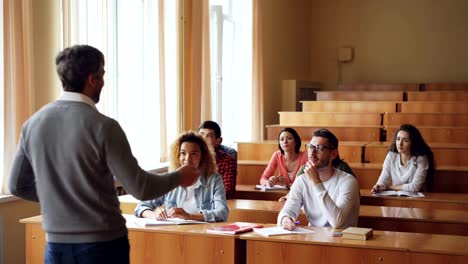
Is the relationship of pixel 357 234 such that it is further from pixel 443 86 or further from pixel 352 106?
pixel 443 86

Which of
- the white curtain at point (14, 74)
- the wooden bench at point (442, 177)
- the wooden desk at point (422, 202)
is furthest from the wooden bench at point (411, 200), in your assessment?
the white curtain at point (14, 74)

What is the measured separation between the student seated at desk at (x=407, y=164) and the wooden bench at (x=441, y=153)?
94 centimetres

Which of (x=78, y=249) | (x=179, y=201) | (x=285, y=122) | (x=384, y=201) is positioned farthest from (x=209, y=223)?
(x=285, y=122)

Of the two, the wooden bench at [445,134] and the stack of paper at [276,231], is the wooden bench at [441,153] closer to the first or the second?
the wooden bench at [445,134]

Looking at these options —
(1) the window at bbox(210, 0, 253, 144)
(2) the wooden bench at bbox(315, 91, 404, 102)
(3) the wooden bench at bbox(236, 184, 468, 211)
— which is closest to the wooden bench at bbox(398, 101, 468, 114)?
(2) the wooden bench at bbox(315, 91, 404, 102)

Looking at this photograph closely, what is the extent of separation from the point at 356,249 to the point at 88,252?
1.49 metres

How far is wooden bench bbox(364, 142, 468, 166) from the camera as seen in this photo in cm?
674

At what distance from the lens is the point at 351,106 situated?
8.97 metres

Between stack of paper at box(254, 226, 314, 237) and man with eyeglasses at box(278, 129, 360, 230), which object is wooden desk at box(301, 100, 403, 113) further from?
stack of paper at box(254, 226, 314, 237)

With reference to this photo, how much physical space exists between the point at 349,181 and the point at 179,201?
3.21 ft

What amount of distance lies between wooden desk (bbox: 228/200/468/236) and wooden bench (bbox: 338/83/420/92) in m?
5.95

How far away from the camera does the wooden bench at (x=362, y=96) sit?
9.49m

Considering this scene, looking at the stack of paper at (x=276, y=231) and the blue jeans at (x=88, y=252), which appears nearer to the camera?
the blue jeans at (x=88, y=252)

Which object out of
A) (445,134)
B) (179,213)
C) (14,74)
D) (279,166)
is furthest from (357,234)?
(445,134)
